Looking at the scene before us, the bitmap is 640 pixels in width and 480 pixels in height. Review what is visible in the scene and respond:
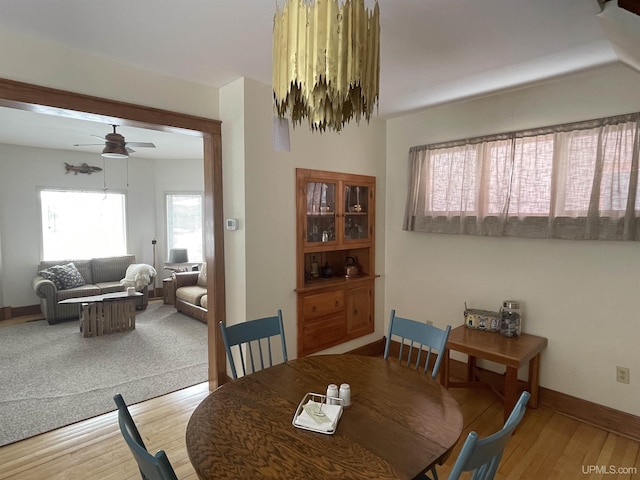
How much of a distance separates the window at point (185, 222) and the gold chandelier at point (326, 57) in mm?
6176

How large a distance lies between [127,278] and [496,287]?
5406 millimetres

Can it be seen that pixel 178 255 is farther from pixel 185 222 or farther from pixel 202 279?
pixel 202 279

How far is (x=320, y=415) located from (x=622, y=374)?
2507 mm

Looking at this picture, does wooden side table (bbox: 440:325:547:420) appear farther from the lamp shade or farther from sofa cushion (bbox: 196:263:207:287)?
the lamp shade

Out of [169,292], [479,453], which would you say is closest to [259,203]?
[479,453]

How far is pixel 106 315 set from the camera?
15.4ft

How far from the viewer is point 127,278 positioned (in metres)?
5.89

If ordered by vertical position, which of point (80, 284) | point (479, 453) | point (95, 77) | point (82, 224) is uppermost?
point (95, 77)

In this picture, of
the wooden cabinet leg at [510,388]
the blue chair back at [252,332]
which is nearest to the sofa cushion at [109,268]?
the blue chair back at [252,332]

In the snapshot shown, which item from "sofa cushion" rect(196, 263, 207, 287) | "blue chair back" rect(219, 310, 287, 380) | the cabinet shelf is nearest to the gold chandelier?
"blue chair back" rect(219, 310, 287, 380)

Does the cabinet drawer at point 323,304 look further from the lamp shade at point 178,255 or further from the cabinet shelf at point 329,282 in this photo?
the lamp shade at point 178,255

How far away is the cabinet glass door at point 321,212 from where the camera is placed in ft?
11.2

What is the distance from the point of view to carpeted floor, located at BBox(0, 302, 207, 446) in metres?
2.83

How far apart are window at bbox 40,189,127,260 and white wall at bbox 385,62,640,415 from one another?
17.7ft
